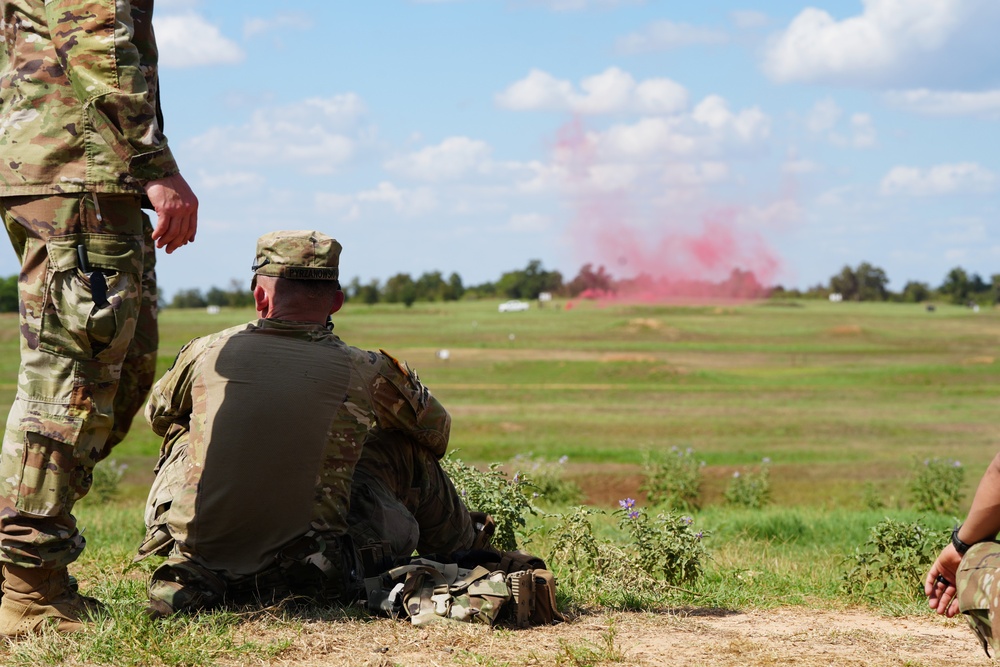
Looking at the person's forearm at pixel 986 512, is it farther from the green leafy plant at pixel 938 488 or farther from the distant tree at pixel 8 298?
the distant tree at pixel 8 298

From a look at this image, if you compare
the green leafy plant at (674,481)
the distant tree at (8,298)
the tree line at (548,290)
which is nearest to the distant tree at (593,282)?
the tree line at (548,290)

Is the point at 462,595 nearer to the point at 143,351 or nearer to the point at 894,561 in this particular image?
the point at 143,351

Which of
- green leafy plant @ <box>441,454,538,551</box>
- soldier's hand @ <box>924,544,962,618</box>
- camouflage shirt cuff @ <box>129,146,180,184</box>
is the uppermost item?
camouflage shirt cuff @ <box>129,146,180,184</box>

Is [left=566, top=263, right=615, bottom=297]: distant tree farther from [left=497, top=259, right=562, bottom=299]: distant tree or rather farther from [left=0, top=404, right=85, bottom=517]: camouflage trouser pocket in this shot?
[left=0, top=404, right=85, bottom=517]: camouflage trouser pocket

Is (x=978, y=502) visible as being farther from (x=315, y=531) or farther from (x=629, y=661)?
(x=315, y=531)

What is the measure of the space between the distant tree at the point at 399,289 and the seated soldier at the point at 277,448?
3871 inches

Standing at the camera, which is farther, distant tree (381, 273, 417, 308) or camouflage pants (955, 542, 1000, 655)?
distant tree (381, 273, 417, 308)

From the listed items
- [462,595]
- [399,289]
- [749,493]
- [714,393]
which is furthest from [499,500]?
[399,289]

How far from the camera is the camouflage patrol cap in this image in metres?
4.22

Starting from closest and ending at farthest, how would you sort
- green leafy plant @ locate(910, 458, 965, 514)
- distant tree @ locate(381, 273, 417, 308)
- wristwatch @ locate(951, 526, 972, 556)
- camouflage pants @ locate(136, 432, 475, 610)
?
wristwatch @ locate(951, 526, 972, 556) < camouflage pants @ locate(136, 432, 475, 610) < green leafy plant @ locate(910, 458, 965, 514) < distant tree @ locate(381, 273, 417, 308)

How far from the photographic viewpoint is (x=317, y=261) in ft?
14.0

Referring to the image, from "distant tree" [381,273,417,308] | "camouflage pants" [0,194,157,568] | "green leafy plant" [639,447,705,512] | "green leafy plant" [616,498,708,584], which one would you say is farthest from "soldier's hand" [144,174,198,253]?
Answer: "distant tree" [381,273,417,308]

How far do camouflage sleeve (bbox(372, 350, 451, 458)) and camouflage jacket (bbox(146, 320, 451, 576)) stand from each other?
0.06 m

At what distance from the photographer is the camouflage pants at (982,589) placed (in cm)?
312
